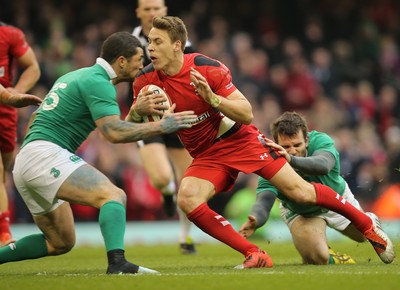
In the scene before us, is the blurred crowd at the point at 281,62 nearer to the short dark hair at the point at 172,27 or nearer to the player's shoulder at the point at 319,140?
the player's shoulder at the point at 319,140

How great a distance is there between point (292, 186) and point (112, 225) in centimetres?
164

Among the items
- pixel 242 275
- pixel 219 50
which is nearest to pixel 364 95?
pixel 219 50

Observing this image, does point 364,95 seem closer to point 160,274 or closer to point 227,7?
point 227,7

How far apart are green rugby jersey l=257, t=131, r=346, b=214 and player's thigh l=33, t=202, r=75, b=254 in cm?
176

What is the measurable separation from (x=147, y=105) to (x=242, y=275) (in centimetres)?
159

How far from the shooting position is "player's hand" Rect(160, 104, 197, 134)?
24.1 feet

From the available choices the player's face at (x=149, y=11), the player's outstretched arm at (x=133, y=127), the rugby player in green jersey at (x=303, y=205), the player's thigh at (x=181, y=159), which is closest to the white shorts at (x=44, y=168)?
the player's outstretched arm at (x=133, y=127)

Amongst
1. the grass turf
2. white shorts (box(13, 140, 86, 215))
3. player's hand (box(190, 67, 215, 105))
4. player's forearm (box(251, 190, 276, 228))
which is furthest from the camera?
player's forearm (box(251, 190, 276, 228))

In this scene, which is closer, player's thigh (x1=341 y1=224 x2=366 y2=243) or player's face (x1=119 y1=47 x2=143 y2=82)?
player's face (x1=119 y1=47 x2=143 y2=82)

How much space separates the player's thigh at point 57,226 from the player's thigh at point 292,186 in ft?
5.71

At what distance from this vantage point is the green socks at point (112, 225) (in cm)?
721

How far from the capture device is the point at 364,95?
18.0 meters

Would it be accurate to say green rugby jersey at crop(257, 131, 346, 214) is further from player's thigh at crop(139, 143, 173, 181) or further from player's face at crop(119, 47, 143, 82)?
player's thigh at crop(139, 143, 173, 181)

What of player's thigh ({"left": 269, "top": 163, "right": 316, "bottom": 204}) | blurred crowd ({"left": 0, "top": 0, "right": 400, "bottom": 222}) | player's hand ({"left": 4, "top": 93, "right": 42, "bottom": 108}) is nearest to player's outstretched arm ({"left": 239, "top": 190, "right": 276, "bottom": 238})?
player's thigh ({"left": 269, "top": 163, "right": 316, "bottom": 204})
